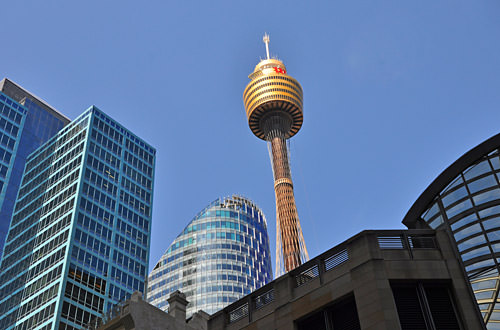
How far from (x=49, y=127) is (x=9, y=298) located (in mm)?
57206

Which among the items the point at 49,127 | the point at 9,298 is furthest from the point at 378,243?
the point at 49,127

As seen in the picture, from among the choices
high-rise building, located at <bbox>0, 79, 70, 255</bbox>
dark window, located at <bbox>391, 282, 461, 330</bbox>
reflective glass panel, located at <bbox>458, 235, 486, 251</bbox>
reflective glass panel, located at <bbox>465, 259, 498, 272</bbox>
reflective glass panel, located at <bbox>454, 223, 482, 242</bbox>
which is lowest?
dark window, located at <bbox>391, 282, 461, 330</bbox>

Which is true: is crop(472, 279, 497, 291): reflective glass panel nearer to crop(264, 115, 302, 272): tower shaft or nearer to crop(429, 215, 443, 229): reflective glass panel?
crop(429, 215, 443, 229): reflective glass panel

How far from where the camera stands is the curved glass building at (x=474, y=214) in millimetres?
22922

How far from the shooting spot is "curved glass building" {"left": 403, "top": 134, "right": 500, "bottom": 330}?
2292 centimetres

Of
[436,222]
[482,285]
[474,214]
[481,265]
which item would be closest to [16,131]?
[436,222]

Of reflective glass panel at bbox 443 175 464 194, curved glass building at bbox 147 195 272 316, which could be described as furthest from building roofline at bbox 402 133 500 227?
curved glass building at bbox 147 195 272 316

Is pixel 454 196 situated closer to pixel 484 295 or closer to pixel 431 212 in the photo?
pixel 431 212

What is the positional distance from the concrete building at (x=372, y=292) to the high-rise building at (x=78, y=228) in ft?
249

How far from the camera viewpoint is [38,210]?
121125mm

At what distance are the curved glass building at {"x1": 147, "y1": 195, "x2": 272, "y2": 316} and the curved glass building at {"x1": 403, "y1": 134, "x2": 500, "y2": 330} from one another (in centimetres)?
13516

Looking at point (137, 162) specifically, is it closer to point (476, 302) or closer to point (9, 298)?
point (9, 298)

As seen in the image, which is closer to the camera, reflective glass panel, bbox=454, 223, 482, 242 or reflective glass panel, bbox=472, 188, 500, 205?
reflective glass panel, bbox=454, 223, 482, 242

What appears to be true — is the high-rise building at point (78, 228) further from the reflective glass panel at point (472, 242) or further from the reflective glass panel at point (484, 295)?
the reflective glass panel at point (484, 295)
